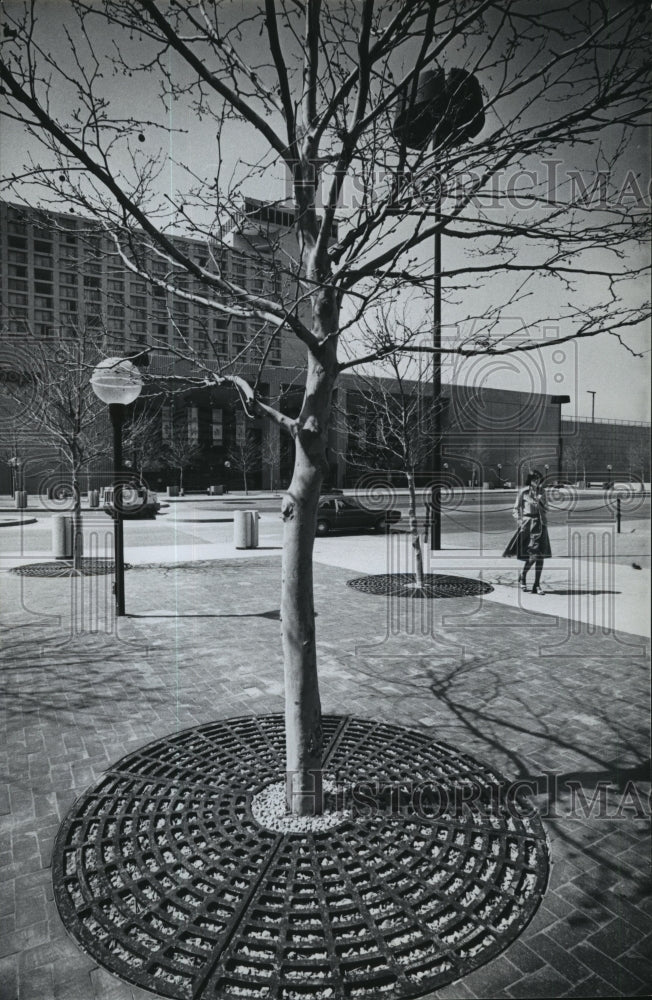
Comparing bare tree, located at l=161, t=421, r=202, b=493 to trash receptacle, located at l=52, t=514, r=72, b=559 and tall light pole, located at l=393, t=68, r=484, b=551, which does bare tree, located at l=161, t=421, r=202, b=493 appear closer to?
trash receptacle, located at l=52, t=514, r=72, b=559

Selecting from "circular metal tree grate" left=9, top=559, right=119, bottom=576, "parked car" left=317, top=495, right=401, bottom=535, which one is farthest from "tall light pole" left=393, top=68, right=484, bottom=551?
"parked car" left=317, top=495, right=401, bottom=535

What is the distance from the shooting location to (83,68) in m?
3.28

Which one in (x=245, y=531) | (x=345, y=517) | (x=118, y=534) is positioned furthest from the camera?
(x=345, y=517)

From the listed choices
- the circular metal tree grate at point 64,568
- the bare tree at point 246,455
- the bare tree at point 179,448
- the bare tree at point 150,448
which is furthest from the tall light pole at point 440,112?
the bare tree at point 246,455

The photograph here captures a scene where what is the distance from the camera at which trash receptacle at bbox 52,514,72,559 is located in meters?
13.1

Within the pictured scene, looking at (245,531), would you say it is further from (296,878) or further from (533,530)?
(296,878)

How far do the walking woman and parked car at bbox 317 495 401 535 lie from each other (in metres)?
10.1

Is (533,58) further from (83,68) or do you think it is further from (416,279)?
(83,68)

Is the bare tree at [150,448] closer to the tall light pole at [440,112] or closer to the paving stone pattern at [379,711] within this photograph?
the paving stone pattern at [379,711]

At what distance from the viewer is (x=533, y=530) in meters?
9.78

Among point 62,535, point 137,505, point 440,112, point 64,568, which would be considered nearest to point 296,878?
point 440,112

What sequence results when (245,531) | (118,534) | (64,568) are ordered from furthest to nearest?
(245,531)
(64,568)
(118,534)

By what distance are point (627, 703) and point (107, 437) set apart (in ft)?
70.4

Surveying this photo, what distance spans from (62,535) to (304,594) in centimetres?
1129
